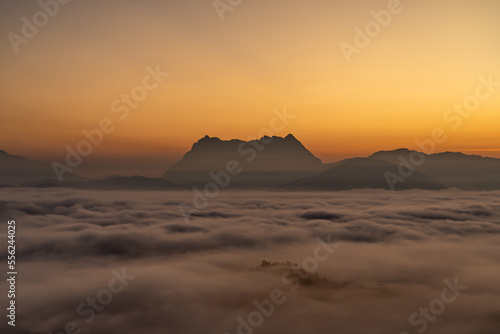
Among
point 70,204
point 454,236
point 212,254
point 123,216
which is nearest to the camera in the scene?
point 212,254

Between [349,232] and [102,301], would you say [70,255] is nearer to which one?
[102,301]

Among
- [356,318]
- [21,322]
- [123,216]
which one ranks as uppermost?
[123,216]

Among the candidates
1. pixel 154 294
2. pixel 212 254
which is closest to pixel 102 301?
pixel 154 294

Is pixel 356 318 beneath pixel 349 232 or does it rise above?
beneath

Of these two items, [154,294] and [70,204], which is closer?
[154,294]

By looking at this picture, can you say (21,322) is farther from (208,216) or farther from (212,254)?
(208,216)

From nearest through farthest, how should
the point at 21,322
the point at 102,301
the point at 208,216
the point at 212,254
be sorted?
the point at 21,322
the point at 102,301
the point at 212,254
the point at 208,216

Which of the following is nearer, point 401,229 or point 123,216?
point 401,229

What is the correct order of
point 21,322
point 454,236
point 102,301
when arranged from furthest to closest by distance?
point 454,236
point 102,301
point 21,322

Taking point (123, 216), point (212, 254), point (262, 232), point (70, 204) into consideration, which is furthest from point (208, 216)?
point (70, 204)
